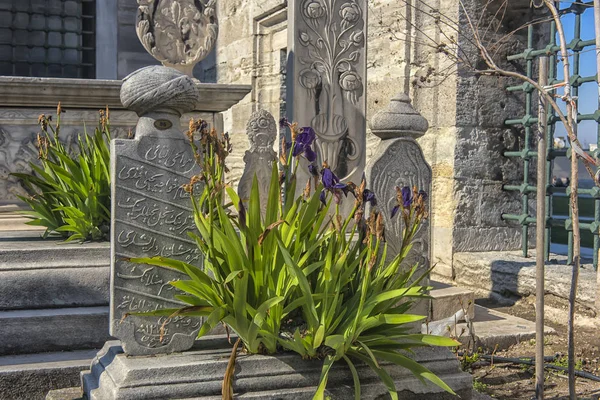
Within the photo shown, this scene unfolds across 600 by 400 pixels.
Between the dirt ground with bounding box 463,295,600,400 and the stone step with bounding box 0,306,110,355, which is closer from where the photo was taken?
the stone step with bounding box 0,306,110,355

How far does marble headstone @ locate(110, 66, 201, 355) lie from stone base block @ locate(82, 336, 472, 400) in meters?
0.10

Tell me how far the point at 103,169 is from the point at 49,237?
48 cm

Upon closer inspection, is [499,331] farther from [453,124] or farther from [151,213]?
[151,213]

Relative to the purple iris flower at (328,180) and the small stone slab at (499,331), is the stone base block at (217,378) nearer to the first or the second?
the purple iris flower at (328,180)

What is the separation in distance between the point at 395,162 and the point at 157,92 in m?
1.21

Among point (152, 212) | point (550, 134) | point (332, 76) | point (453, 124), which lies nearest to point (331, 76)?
point (332, 76)

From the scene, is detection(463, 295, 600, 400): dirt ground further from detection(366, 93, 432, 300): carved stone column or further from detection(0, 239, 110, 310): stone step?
detection(0, 239, 110, 310): stone step

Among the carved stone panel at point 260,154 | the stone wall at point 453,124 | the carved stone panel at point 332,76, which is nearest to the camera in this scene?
the carved stone panel at point 260,154

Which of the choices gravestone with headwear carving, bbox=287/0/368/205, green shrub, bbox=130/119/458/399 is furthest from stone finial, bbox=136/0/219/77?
green shrub, bbox=130/119/458/399

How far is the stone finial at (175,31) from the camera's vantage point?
18.5ft

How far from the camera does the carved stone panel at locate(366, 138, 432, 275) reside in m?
3.68

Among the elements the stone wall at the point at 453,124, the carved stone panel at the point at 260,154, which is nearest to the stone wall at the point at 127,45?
the stone wall at the point at 453,124

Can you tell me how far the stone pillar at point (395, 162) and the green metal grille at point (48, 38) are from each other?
7.21 meters

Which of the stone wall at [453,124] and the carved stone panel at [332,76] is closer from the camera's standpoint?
the carved stone panel at [332,76]
